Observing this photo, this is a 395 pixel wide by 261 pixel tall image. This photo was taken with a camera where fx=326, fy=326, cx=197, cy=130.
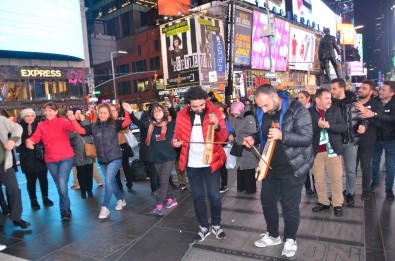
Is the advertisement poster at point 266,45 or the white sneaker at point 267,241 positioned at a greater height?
the advertisement poster at point 266,45

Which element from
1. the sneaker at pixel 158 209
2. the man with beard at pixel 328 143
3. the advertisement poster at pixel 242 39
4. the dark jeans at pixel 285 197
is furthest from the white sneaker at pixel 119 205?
the advertisement poster at pixel 242 39

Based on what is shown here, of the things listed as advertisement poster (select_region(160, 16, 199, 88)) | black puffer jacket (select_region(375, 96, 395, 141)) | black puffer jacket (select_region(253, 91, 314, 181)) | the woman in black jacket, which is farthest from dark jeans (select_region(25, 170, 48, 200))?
advertisement poster (select_region(160, 16, 199, 88))

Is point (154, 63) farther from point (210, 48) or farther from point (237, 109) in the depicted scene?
point (237, 109)

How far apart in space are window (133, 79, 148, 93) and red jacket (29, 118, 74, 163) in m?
53.7

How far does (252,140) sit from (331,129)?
167 cm

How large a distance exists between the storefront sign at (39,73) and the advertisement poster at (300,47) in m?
32.3

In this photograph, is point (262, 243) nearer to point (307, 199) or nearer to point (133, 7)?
point (307, 199)

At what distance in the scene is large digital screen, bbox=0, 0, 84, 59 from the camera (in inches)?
1198

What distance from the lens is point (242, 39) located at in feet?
131

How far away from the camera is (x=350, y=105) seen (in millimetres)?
5395

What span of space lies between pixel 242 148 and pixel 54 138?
3.37 meters

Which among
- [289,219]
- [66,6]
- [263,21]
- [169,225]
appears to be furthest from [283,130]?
[263,21]

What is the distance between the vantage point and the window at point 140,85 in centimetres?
5897

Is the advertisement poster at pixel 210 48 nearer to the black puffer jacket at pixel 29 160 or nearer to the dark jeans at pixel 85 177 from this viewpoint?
the dark jeans at pixel 85 177
